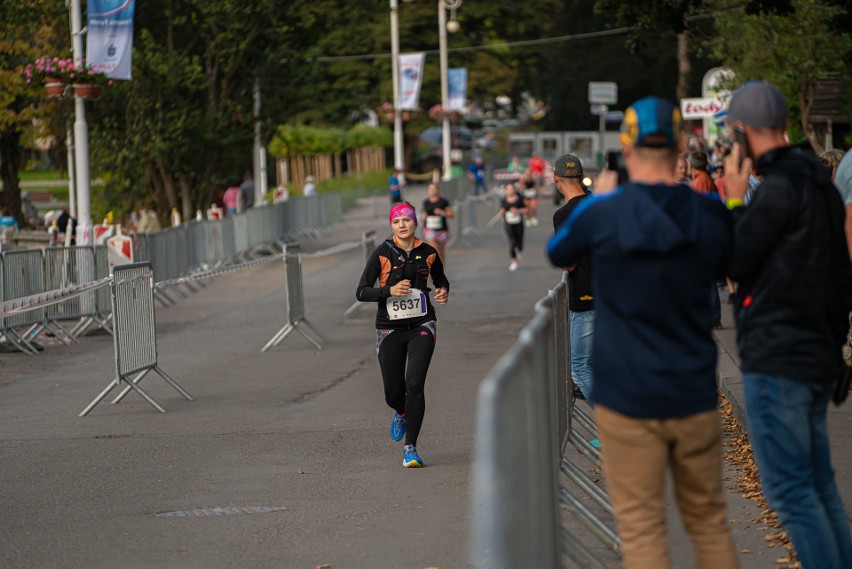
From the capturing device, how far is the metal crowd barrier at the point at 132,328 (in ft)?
43.0

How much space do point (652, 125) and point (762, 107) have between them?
57 centimetres

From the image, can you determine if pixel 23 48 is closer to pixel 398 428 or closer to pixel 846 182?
pixel 398 428

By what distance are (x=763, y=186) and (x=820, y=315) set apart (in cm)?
49

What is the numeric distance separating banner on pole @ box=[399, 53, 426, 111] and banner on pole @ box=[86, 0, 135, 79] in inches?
1055

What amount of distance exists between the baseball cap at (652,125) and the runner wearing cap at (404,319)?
5.12 m

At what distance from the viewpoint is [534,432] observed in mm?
4977

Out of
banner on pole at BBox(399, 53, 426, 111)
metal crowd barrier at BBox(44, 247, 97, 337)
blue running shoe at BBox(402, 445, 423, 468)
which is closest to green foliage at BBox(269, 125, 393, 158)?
banner on pole at BBox(399, 53, 426, 111)

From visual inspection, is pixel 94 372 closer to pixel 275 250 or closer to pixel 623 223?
pixel 623 223

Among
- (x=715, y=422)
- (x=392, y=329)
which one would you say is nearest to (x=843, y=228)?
(x=715, y=422)

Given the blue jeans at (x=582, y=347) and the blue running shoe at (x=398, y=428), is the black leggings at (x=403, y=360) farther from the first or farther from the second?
the blue jeans at (x=582, y=347)

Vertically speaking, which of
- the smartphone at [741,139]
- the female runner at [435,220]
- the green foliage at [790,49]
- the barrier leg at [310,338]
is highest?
the green foliage at [790,49]

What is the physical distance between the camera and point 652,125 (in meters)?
5.11

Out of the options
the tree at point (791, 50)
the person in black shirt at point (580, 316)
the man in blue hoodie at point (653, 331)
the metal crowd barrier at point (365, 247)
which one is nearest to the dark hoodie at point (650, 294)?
the man in blue hoodie at point (653, 331)

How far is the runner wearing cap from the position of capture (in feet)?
33.2
